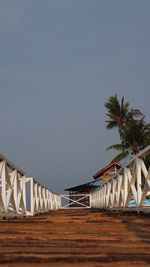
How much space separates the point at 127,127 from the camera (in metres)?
34.9

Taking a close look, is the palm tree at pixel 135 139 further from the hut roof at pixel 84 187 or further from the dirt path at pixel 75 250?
the dirt path at pixel 75 250

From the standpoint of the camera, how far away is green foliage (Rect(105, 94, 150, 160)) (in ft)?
106

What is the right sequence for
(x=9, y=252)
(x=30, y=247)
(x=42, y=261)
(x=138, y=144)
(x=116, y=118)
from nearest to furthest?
(x=42, y=261) < (x=9, y=252) < (x=30, y=247) < (x=138, y=144) < (x=116, y=118)

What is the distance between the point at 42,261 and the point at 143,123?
3167 cm

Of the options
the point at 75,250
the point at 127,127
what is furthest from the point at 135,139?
Answer: the point at 75,250

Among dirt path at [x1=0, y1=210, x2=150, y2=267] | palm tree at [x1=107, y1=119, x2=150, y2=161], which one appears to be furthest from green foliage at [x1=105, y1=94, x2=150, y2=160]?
dirt path at [x1=0, y1=210, x2=150, y2=267]

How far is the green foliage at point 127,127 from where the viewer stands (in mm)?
32263

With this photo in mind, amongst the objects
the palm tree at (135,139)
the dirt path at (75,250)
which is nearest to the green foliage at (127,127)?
the palm tree at (135,139)

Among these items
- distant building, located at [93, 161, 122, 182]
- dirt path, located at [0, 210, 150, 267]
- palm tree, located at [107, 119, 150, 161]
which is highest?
palm tree, located at [107, 119, 150, 161]

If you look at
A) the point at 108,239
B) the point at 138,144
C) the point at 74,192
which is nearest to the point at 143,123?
the point at 138,144

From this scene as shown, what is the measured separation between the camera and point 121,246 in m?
2.41

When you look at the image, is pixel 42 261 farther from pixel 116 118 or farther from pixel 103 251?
pixel 116 118

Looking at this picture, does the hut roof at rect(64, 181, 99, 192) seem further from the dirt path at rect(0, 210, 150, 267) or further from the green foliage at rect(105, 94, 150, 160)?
the dirt path at rect(0, 210, 150, 267)

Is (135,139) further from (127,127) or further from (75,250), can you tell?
(75,250)
